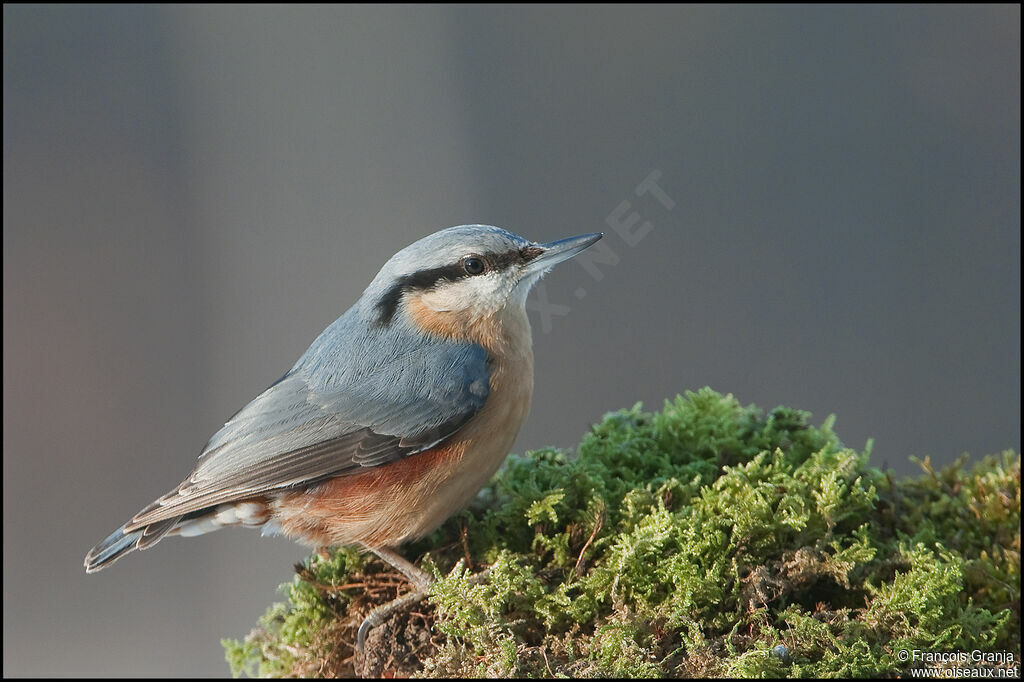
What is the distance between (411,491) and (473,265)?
70cm

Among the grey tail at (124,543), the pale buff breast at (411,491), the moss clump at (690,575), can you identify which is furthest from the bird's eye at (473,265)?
the grey tail at (124,543)

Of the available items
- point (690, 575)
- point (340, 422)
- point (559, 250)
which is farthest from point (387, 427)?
point (690, 575)

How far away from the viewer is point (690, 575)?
6.29 feet

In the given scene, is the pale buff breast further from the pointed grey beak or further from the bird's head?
the pointed grey beak

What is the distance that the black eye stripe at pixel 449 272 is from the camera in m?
2.56

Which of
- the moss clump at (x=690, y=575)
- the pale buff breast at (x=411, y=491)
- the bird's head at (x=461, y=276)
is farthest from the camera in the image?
the bird's head at (x=461, y=276)

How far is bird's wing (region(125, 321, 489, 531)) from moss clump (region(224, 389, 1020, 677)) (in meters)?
0.28

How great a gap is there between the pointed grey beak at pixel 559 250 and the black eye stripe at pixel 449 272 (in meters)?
0.02

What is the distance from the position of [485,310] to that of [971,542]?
151cm

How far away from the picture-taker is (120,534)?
241 cm

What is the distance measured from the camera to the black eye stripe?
2561 millimetres

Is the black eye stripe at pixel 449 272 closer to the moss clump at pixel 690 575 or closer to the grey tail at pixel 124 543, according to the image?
the moss clump at pixel 690 575

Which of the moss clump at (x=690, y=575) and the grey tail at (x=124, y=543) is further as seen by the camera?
the grey tail at (x=124, y=543)

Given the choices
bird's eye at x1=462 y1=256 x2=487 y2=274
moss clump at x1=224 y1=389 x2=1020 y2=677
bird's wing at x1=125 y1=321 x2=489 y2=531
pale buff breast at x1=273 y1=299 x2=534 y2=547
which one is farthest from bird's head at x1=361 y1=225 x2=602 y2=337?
moss clump at x1=224 y1=389 x2=1020 y2=677
